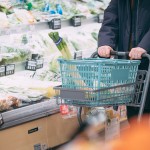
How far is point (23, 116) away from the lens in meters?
3.07

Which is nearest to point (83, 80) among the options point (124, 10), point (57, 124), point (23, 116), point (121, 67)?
point (121, 67)

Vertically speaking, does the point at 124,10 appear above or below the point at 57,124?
above

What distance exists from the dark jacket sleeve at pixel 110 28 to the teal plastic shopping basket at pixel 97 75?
1.54 ft

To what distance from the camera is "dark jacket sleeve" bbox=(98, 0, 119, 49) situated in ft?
9.27

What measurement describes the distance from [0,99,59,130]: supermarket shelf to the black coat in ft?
2.52

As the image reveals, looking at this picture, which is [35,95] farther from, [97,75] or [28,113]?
[97,75]

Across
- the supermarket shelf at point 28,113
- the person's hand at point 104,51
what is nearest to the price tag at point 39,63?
the supermarket shelf at point 28,113

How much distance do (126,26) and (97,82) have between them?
682 mm

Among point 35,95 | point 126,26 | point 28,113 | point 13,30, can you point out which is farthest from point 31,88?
point 126,26

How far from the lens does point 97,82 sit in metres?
2.27

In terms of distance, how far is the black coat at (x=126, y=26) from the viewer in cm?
270

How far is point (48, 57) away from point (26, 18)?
0.44 meters

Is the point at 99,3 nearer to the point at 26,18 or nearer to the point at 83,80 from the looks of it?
the point at 26,18

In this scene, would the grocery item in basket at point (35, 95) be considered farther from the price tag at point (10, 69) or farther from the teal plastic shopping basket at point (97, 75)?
the teal plastic shopping basket at point (97, 75)
